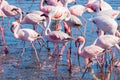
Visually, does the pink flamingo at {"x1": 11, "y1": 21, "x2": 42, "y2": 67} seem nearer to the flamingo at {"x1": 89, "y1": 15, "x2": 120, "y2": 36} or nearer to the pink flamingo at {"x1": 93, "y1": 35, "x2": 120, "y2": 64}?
the flamingo at {"x1": 89, "y1": 15, "x2": 120, "y2": 36}

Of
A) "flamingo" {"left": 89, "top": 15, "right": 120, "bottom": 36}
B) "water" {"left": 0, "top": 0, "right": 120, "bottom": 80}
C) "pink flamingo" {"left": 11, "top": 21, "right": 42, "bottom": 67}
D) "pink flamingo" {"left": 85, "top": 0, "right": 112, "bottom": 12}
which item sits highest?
"pink flamingo" {"left": 85, "top": 0, "right": 112, "bottom": 12}

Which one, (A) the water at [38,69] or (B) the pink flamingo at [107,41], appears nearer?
(B) the pink flamingo at [107,41]

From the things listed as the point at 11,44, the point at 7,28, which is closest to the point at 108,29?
the point at 11,44

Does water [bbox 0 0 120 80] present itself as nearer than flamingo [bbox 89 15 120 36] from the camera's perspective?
Yes

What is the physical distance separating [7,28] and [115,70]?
4810mm

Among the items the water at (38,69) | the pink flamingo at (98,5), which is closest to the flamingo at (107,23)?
the water at (38,69)

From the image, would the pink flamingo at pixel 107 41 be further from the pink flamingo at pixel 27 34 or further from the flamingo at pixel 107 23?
the pink flamingo at pixel 27 34

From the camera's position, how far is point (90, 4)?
1206cm

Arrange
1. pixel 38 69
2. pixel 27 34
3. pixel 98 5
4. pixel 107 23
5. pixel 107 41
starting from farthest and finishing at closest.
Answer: pixel 98 5, pixel 27 34, pixel 38 69, pixel 107 23, pixel 107 41

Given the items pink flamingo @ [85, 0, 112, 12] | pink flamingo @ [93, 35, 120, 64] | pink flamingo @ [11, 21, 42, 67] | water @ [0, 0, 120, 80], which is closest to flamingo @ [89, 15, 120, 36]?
pink flamingo @ [93, 35, 120, 64]

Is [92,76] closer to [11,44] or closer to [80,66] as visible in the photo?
[80,66]

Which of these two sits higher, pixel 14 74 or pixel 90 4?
pixel 90 4

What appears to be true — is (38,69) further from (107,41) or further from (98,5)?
(98,5)

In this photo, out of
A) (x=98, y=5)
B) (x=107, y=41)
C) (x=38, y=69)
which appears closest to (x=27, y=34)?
(x=38, y=69)
